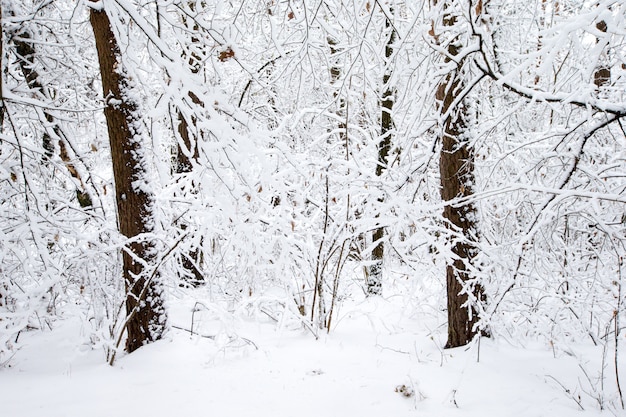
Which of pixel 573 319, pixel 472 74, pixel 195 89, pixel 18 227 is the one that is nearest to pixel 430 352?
pixel 573 319

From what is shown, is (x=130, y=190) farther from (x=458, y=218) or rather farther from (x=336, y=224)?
(x=458, y=218)

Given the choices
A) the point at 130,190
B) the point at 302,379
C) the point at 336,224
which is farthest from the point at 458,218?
the point at 130,190

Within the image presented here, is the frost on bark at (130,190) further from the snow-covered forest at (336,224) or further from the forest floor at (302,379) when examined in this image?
the forest floor at (302,379)

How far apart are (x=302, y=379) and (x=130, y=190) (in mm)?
2741

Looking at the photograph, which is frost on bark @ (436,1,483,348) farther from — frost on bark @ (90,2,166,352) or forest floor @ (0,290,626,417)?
frost on bark @ (90,2,166,352)

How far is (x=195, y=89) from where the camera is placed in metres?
2.54

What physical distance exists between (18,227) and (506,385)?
516cm

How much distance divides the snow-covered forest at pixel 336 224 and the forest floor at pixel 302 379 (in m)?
0.03

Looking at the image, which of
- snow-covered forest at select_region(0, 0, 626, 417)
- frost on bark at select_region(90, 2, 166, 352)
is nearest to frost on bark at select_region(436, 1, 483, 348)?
snow-covered forest at select_region(0, 0, 626, 417)

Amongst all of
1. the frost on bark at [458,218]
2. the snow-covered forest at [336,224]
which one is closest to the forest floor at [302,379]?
the snow-covered forest at [336,224]

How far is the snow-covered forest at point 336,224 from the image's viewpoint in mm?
2846

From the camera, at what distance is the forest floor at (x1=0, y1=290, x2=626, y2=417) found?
10.5ft

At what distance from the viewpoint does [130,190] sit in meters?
4.47

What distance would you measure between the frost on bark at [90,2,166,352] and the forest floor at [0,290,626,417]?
0.34 metres
